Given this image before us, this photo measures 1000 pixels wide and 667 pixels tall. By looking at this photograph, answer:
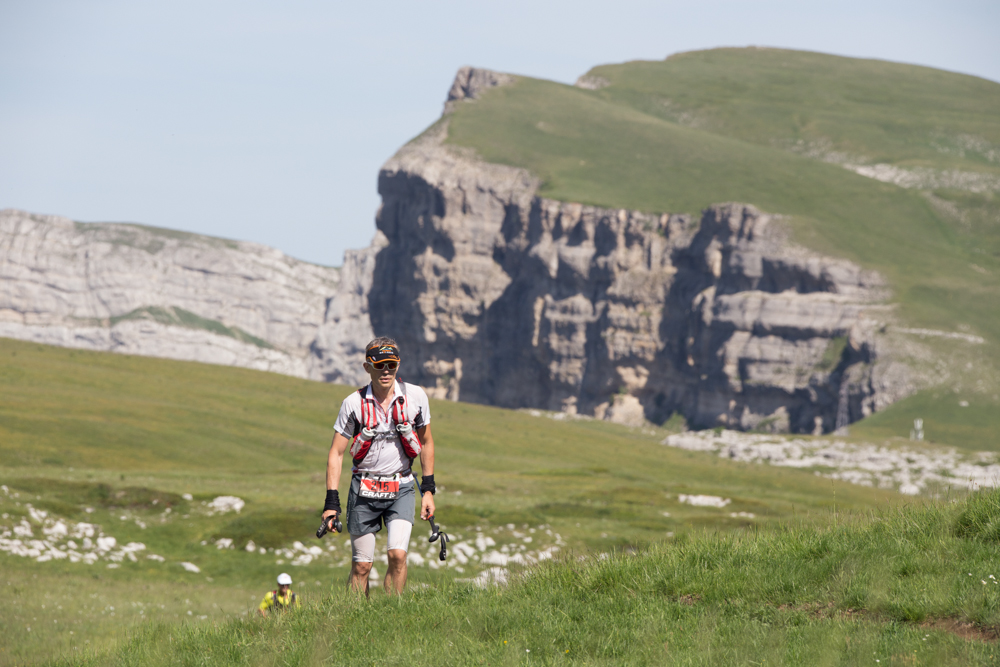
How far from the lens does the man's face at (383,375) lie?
45.3 feet

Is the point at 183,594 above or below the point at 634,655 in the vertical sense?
below

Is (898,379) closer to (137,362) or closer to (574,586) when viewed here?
(137,362)

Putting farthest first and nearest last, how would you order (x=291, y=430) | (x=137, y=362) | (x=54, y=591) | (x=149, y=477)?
1. (x=137, y=362)
2. (x=291, y=430)
3. (x=149, y=477)
4. (x=54, y=591)

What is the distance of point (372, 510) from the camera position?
1382 centimetres

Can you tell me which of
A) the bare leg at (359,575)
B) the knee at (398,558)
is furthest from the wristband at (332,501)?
the knee at (398,558)

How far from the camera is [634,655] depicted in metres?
10.4

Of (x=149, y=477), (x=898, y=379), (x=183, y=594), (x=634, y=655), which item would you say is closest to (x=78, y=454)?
(x=149, y=477)

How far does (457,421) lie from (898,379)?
373ft

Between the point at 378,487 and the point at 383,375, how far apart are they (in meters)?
1.62

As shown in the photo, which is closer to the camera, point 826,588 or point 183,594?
point 826,588

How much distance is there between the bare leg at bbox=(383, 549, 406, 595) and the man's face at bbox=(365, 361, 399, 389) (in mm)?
2380

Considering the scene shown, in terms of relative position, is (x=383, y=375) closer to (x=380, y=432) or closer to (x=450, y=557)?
(x=380, y=432)

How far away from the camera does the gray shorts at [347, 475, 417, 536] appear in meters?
13.8

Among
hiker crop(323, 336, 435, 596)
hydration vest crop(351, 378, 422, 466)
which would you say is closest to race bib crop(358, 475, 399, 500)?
hiker crop(323, 336, 435, 596)
